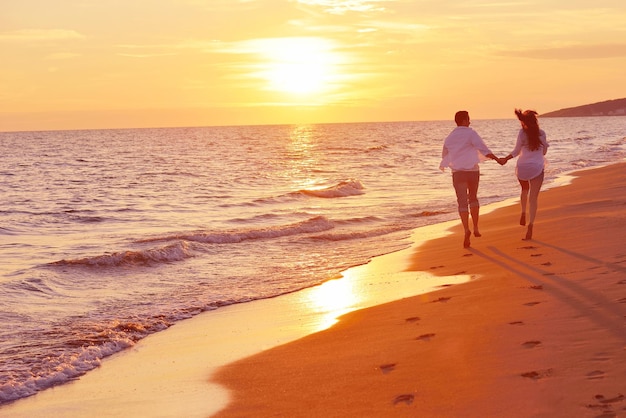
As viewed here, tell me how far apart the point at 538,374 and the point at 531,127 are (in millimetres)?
6512

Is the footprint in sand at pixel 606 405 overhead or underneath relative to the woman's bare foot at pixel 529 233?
overhead

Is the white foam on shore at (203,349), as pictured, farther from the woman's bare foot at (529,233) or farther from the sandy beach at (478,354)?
the woman's bare foot at (529,233)

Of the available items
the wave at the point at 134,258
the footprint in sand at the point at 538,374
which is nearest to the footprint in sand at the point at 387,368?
the footprint in sand at the point at 538,374

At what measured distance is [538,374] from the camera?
5020 mm

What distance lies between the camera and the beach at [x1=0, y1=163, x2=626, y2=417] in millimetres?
4918

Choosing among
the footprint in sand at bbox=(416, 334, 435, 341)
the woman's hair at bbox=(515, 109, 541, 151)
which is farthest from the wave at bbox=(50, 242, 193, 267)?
the footprint in sand at bbox=(416, 334, 435, 341)

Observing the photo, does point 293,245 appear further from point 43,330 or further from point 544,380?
point 544,380

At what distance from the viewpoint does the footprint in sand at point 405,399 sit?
16.5 ft

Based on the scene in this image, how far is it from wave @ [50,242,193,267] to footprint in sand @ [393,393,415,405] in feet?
31.2

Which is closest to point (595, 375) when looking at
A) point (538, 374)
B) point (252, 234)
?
point (538, 374)

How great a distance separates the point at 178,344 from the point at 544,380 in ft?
14.2

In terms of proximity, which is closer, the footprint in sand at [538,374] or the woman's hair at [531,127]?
the footprint in sand at [538,374]

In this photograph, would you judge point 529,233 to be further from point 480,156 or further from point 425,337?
point 425,337

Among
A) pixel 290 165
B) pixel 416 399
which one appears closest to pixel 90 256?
pixel 416 399
